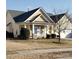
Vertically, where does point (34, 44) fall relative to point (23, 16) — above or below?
below

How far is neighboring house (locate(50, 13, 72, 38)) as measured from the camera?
247 centimetres

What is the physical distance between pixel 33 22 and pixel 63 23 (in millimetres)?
392

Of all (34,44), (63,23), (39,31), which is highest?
(63,23)

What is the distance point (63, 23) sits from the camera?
2467mm

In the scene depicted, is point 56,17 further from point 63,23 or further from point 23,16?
point 23,16

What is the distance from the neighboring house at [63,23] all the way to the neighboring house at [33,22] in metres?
0.01

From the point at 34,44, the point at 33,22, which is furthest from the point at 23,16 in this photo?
the point at 34,44

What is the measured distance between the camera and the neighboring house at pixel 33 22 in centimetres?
243

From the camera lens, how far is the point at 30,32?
8.04ft

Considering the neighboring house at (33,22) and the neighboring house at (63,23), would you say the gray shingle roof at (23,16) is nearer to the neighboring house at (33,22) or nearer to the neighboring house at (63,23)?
the neighboring house at (33,22)

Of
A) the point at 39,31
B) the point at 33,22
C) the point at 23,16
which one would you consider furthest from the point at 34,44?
the point at 23,16

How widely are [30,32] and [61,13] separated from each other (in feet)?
1.57
